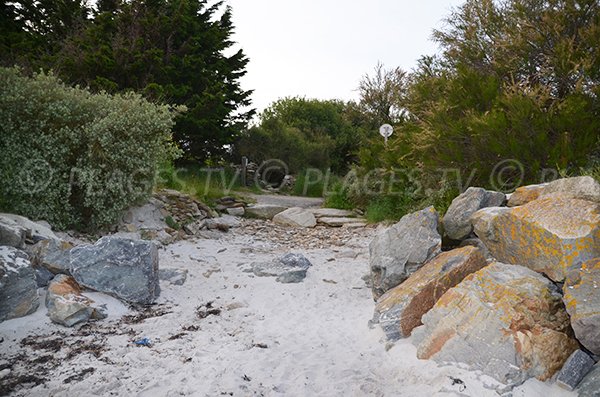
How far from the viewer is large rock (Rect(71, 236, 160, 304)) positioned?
4.25m

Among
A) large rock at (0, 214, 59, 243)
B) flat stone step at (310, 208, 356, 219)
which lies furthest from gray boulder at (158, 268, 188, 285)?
flat stone step at (310, 208, 356, 219)

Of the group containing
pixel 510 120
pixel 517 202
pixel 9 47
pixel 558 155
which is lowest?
pixel 517 202

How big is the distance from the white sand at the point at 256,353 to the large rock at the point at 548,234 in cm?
105

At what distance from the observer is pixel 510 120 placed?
22.3 ft

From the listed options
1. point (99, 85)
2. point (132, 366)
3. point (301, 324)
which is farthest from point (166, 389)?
point (99, 85)

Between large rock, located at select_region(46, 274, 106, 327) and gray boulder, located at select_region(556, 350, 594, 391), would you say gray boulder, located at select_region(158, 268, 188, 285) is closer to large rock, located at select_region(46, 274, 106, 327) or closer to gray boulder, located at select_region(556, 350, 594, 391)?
large rock, located at select_region(46, 274, 106, 327)

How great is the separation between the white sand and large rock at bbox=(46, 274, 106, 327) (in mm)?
93

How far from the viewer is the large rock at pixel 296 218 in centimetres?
971

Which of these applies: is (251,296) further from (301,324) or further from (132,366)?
(132,366)

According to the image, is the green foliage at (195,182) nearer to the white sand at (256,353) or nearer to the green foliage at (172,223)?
the green foliage at (172,223)

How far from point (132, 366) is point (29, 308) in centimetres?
146

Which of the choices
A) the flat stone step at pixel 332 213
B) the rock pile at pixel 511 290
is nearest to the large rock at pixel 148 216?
the flat stone step at pixel 332 213

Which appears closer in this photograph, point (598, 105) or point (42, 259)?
point (42, 259)

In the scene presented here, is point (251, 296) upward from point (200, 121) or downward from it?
downward
